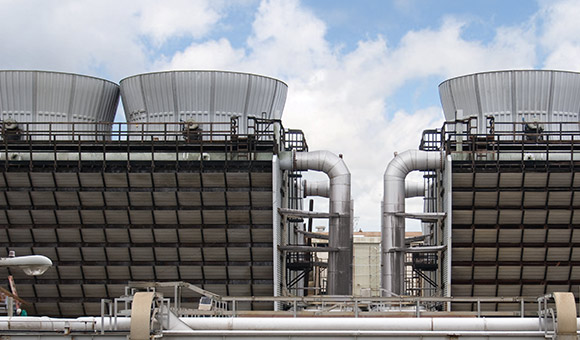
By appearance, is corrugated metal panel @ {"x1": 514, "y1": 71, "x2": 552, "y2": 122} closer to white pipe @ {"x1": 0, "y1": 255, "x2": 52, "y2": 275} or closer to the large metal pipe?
the large metal pipe

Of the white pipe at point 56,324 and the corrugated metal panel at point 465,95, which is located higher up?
the corrugated metal panel at point 465,95

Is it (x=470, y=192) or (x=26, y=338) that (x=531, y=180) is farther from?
(x=26, y=338)

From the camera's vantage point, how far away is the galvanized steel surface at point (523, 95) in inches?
1903

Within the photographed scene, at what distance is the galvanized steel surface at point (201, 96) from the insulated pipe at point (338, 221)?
3.29 metres

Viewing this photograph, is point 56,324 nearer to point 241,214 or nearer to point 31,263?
point 31,263

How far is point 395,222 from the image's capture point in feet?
152

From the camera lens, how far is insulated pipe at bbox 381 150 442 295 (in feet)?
151

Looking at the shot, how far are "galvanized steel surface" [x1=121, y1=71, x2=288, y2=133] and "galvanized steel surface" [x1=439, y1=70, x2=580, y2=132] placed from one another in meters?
11.4

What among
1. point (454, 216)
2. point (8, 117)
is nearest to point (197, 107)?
point (8, 117)

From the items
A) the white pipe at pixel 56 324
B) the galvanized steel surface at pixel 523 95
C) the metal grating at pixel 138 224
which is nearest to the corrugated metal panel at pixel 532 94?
the galvanized steel surface at pixel 523 95

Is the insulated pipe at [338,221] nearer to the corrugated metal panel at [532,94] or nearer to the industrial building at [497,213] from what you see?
the industrial building at [497,213]

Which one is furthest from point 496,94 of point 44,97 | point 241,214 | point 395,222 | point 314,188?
point 44,97

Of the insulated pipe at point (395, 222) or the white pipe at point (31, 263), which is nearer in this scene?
the white pipe at point (31, 263)

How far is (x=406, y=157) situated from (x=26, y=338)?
2693cm
